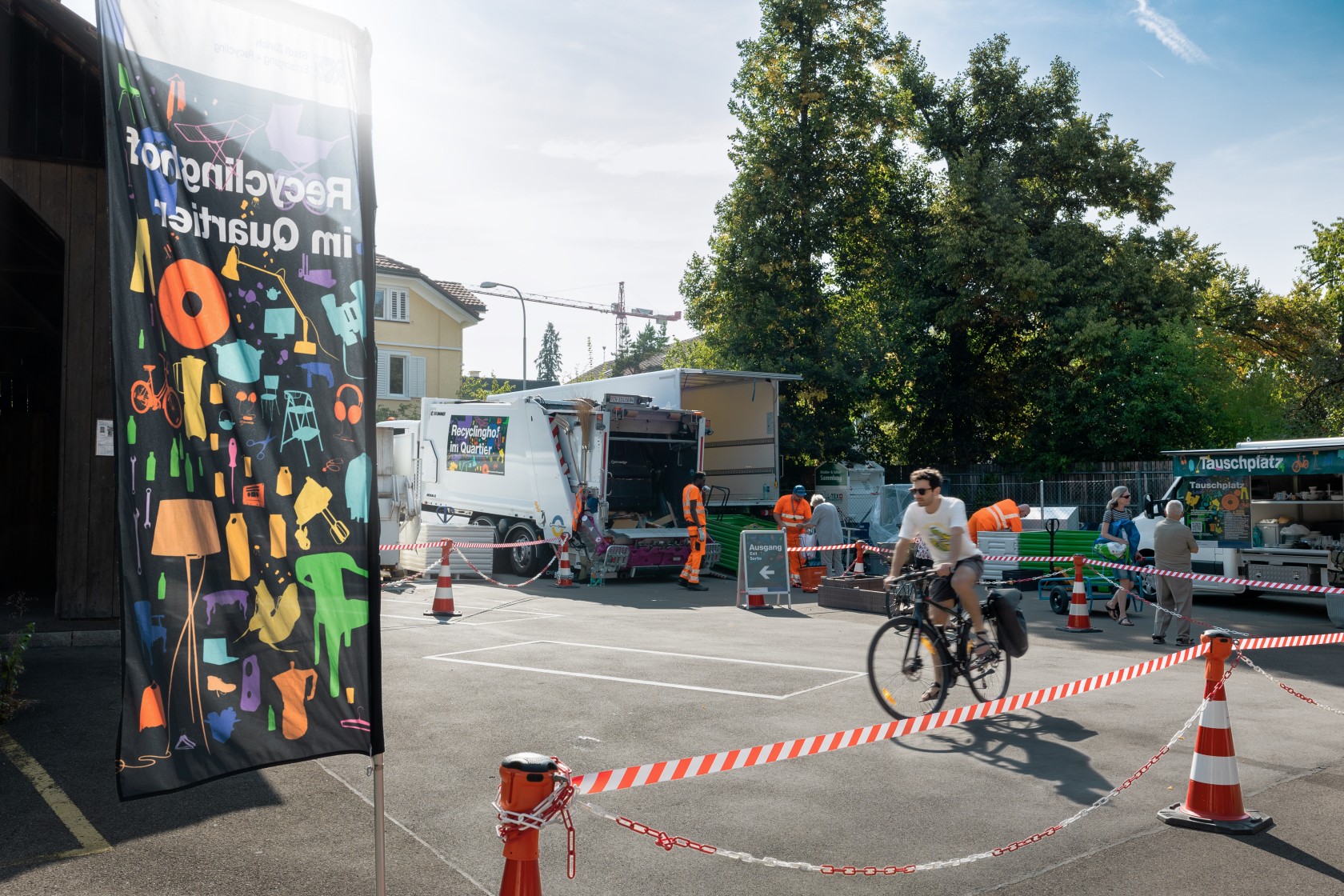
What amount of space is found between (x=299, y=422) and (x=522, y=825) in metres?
1.54

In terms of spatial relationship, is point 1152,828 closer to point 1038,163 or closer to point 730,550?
point 730,550

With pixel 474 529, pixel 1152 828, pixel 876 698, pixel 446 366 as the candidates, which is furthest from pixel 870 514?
pixel 446 366

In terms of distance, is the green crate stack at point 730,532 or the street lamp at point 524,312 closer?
the green crate stack at point 730,532

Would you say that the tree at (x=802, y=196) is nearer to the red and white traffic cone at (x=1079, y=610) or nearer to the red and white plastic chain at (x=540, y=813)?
the red and white traffic cone at (x=1079, y=610)

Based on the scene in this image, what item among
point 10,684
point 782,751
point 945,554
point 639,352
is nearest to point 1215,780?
point 782,751

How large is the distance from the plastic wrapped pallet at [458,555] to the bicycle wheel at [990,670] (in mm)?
11381

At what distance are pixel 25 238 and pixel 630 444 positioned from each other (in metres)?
9.40

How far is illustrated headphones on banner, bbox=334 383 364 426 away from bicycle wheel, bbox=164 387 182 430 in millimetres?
516

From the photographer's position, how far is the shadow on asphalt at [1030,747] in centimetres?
614

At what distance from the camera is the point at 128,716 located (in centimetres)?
319

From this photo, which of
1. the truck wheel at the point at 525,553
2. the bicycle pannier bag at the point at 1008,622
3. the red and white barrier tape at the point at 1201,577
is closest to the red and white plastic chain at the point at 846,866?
the bicycle pannier bag at the point at 1008,622

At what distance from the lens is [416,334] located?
46.8 metres

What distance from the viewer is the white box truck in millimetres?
14789

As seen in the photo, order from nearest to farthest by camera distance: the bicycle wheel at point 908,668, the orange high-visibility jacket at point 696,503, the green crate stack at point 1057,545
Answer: the bicycle wheel at point 908,668 < the green crate stack at point 1057,545 < the orange high-visibility jacket at point 696,503
